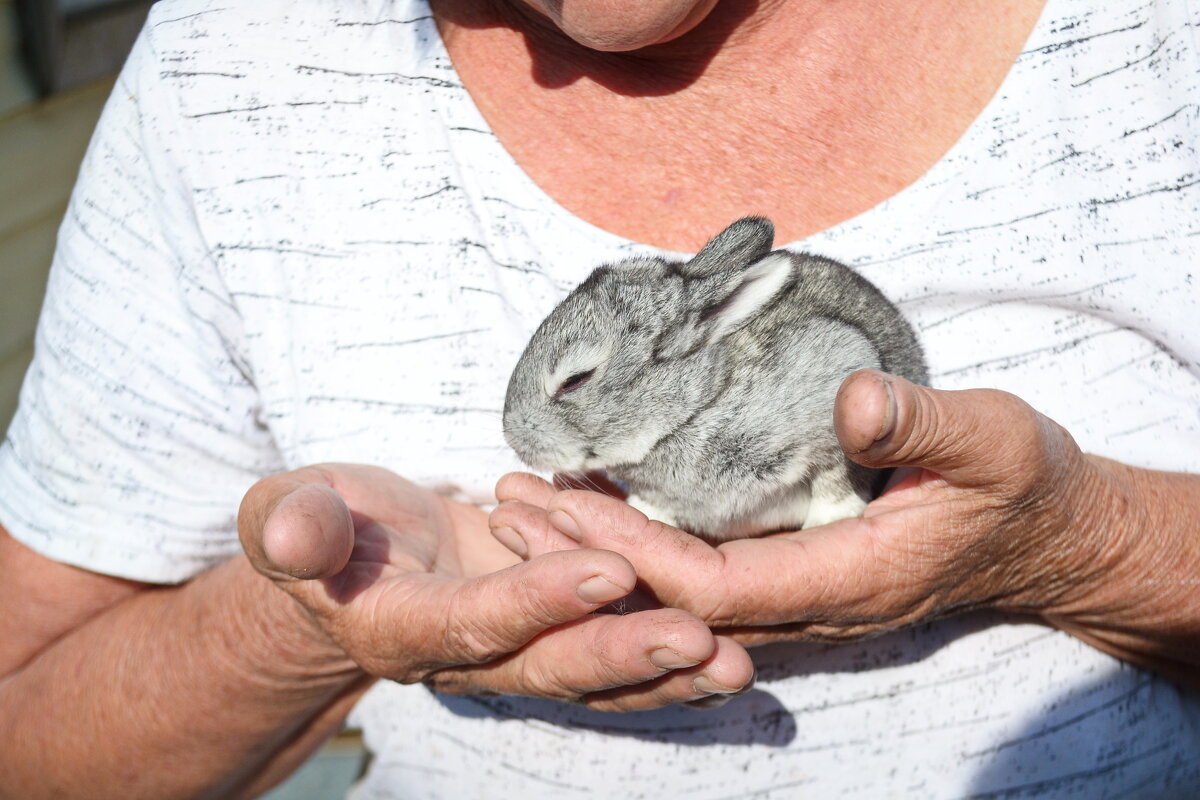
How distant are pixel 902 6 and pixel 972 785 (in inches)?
60.2

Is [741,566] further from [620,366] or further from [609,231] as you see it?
[609,231]

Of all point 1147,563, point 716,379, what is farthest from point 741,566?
point 1147,563

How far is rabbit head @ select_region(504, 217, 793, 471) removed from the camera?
182 cm

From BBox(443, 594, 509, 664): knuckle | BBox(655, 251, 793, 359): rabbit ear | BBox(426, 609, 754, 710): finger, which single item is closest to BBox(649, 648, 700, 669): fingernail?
BBox(426, 609, 754, 710): finger

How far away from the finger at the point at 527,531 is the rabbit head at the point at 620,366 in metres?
0.17

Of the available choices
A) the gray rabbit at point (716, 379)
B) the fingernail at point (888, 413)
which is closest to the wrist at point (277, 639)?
the gray rabbit at point (716, 379)

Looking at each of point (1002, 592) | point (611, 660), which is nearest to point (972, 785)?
point (1002, 592)

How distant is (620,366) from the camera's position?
186 cm

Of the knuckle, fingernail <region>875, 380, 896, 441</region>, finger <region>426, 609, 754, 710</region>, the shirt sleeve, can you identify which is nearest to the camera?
fingernail <region>875, 380, 896, 441</region>

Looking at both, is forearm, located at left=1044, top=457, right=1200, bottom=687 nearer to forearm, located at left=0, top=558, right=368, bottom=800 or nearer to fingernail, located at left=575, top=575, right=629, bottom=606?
fingernail, located at left=575, top=575, right=629, bottom=606

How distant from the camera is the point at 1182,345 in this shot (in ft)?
6.11

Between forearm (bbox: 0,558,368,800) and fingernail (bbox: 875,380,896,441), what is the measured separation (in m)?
1.21

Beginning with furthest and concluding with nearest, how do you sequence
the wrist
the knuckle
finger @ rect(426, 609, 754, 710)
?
1. the wrist
2. the knuckle
3. finger @ rect(426, 609, 754, 710)

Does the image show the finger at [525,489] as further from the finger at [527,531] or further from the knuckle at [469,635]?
the knuckle at [469,635]
